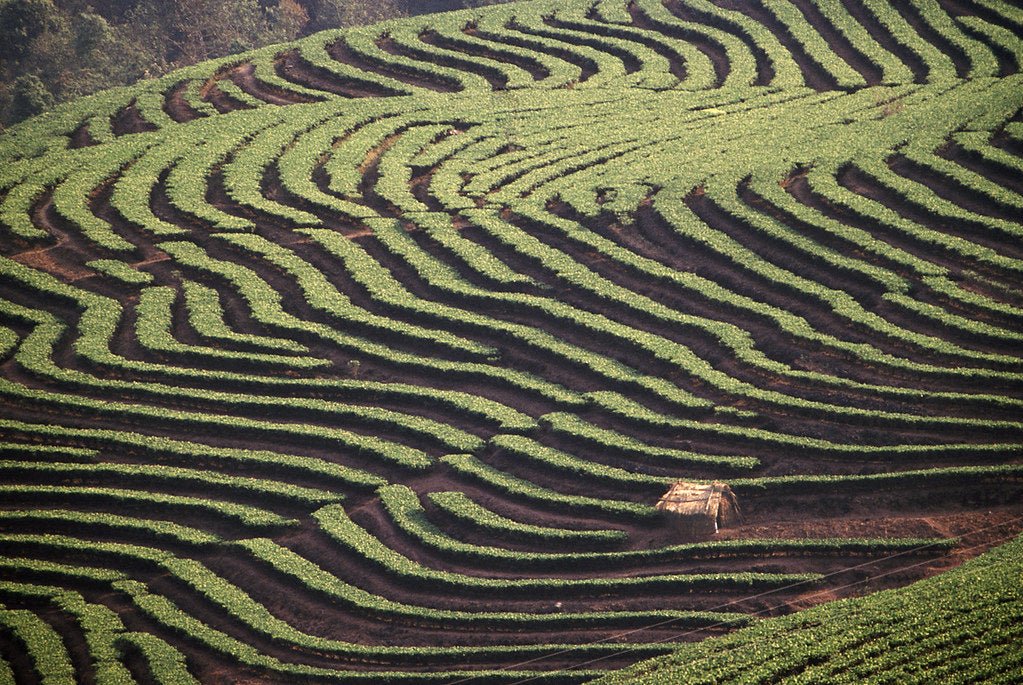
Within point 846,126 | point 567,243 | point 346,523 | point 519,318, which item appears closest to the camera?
point 346,523

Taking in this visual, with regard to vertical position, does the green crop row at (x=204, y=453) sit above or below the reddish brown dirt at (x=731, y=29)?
below

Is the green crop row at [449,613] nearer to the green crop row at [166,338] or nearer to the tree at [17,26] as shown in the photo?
the green crop row at [166,338]

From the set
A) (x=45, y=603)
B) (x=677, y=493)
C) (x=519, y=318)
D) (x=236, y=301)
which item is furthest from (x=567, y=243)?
(x=45, y=603)

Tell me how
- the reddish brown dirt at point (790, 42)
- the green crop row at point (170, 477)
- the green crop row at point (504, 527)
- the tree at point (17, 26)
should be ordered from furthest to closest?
the tree at point (17, 26) < the reddish brown dirt at point (790, 42) < the green crop row at point (170, 477) < the green crop row at point (504, 527)

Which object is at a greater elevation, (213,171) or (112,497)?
(213,171)

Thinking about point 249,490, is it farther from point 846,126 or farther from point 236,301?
point 846,126

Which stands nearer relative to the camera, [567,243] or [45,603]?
[45,603]

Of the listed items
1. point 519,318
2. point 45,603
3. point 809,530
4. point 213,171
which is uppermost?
point 213,171

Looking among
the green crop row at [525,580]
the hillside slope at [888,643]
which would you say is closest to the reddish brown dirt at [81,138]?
the green crop row at [525,580]
